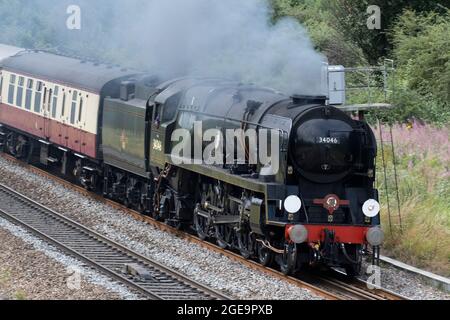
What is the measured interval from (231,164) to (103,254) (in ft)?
8.37

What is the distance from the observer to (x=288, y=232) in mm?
12852

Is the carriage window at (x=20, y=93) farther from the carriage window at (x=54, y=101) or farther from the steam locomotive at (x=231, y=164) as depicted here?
the steam locomotive at (x=231, y=164)

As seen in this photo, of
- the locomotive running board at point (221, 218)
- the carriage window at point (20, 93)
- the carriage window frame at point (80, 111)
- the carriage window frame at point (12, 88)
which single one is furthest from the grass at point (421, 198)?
the carriage window frame at point (12, 88)

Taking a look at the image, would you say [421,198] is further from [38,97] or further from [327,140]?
[38,97]

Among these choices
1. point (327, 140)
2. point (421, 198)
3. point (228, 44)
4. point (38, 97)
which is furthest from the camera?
point (38, 97)

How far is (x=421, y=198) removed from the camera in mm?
17000

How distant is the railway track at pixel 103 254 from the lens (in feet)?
41.1

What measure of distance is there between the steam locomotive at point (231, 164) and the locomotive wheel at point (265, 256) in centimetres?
2

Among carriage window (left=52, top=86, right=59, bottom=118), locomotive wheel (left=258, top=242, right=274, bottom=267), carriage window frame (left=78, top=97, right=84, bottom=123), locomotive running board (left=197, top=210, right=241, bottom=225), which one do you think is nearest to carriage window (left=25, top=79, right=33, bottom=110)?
carriage window (left=52, top=86, right=59, bottom=118)

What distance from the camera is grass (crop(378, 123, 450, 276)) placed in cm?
1448

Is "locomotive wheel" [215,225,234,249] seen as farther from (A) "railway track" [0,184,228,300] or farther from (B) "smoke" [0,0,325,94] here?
(B) "smoke" [0,0,325,94]

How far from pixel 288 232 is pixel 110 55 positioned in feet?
80.5

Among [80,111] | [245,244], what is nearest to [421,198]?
[245,244]
